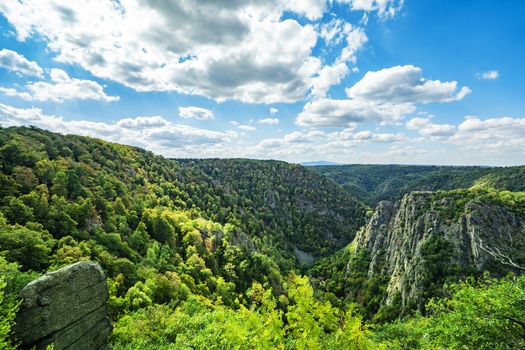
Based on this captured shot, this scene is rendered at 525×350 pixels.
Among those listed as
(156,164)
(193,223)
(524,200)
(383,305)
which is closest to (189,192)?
(156,164)

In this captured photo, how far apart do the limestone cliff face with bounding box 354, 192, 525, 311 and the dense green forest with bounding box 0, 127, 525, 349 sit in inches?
314

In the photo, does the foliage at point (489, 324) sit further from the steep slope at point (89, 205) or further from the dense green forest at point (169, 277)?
the steep slope at point (89, 205)

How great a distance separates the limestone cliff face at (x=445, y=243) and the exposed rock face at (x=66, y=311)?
8685 cm

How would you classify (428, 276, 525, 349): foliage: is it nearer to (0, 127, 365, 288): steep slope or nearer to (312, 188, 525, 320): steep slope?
(0, 127, 365, 288): steep slope

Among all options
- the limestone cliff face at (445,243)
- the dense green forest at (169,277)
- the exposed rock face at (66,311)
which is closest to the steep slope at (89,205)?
the dense green forest at (169,277)

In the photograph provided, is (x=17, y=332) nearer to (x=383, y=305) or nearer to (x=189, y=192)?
(x=383, y=305)

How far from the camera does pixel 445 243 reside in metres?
98.5

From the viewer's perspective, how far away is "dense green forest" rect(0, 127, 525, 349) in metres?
18.3

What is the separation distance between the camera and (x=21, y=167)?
2608 inches

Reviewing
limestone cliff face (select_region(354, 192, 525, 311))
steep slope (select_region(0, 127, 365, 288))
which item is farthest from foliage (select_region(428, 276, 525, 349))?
limestone cliff face (select_region(354, 192, 525, 311))

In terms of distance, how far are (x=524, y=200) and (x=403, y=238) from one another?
150ft

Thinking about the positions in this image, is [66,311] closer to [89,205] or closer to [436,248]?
[89,205]

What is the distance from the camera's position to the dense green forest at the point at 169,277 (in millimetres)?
18281

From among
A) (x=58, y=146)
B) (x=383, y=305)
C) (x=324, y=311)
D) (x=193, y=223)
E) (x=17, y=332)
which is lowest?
(x=383, y=305)
